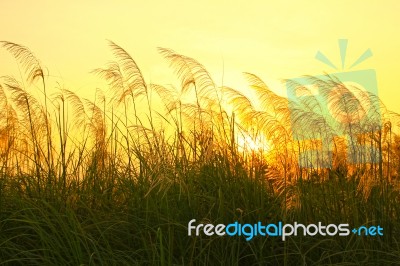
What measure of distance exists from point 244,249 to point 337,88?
2.21 meters

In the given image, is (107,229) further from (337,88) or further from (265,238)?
(337,88)

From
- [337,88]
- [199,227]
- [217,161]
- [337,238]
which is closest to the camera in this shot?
[199,227]

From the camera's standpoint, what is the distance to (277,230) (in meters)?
4.89

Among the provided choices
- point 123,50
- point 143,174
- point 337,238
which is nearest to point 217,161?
point 143,174

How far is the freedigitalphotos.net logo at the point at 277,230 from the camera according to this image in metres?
4.57

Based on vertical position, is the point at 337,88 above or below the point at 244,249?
above

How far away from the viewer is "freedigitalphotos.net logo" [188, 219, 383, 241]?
4.57m

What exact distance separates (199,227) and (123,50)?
2.60 metres

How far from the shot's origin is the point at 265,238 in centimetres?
474

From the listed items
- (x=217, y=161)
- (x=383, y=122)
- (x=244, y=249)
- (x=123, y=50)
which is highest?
(x=123, y=50)

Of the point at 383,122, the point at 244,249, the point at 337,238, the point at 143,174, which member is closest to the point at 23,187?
the point at 143,174

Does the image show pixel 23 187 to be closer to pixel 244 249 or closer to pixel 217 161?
pixel 217 161

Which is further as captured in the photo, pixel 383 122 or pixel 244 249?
pixel 383 122

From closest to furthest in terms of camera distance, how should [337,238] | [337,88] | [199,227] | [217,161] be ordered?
[199,227] < [337,238] < [217,161] < [337,88]
